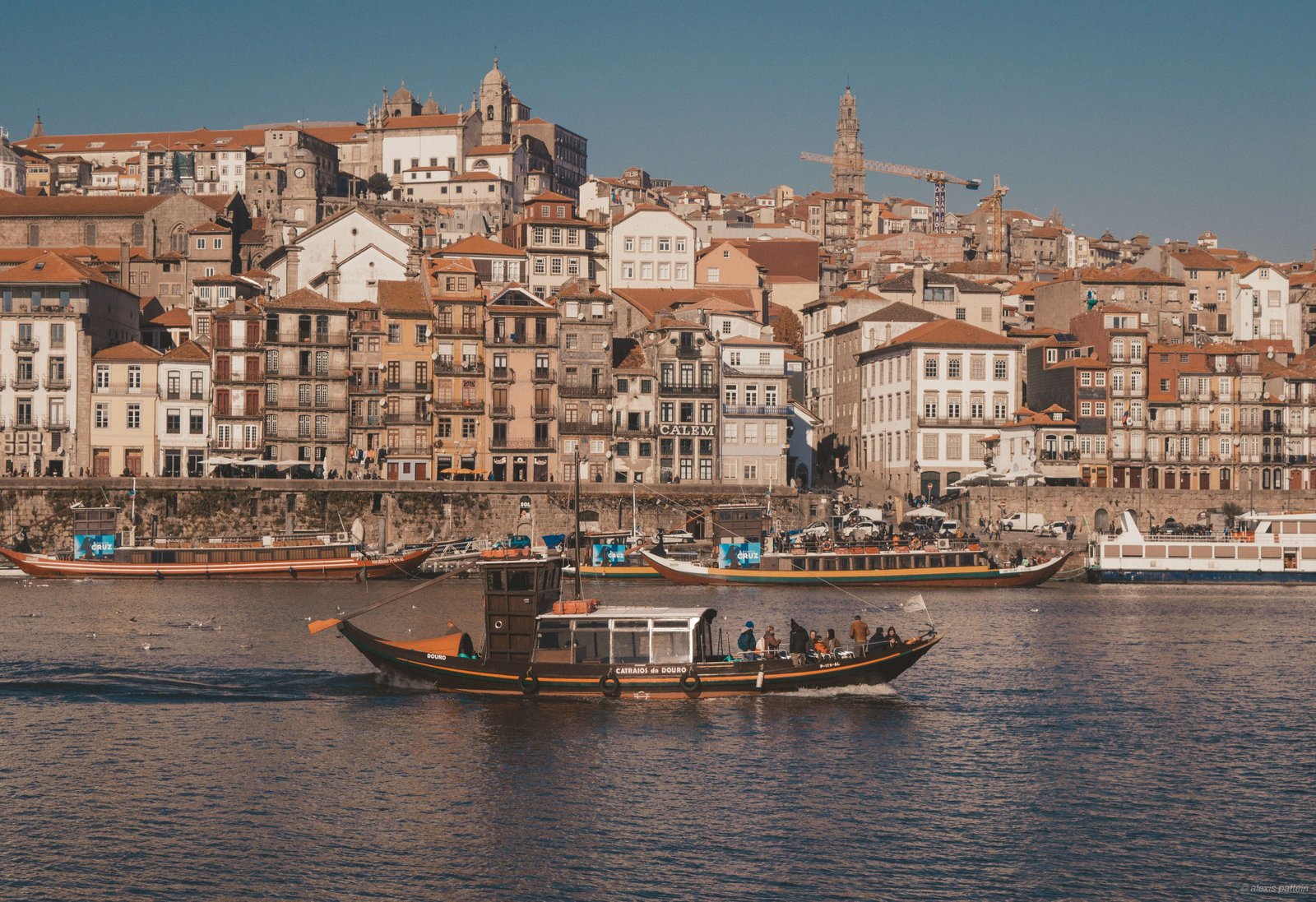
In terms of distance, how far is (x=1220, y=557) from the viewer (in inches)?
3506

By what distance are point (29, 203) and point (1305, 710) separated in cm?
11773

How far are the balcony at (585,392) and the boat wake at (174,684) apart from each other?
5218cm

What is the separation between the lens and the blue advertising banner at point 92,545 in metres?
89.4

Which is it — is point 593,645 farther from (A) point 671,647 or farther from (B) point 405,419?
(B) point 405,419

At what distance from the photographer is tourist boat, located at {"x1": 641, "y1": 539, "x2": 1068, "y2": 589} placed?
3246 inches

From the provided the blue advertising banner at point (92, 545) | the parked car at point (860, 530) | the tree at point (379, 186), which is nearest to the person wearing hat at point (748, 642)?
the parked car at point (860, 530)

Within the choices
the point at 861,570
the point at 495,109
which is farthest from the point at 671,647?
the point at 495,109

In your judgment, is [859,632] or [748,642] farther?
[859,632]

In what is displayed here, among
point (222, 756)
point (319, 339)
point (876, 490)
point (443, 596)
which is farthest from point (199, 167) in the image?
point (222, 756)

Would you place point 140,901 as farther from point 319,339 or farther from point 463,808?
point 319,339

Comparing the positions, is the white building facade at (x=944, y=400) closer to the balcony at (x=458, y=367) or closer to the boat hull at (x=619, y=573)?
the boat hull at (x=619, y=573)

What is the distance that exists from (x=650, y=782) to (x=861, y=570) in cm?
4718

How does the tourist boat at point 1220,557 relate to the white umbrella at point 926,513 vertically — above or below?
below

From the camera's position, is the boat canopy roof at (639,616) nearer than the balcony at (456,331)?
Yes
